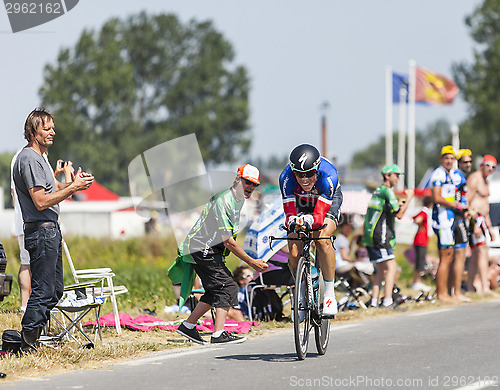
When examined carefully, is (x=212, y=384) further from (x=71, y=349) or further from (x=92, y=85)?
(x=92, y=85)

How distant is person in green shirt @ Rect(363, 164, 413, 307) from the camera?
13625 mm

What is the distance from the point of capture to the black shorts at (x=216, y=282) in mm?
9523

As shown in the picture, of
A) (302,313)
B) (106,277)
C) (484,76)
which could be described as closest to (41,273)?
(106,277)

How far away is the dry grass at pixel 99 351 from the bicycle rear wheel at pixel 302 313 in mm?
1504

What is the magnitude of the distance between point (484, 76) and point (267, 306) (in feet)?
183

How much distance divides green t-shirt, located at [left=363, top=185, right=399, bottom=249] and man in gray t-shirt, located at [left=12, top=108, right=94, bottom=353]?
6.43 metres

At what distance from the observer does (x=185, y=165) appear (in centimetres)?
1130

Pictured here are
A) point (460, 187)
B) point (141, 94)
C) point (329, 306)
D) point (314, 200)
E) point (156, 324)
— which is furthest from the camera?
point (141, 94)

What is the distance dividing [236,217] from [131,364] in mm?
2025

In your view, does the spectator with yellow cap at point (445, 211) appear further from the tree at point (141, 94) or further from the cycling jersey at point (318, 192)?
the tree at point (141, 94)

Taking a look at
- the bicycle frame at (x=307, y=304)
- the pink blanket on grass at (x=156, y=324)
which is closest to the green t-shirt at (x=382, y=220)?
the pink blanket on grass at (x=156, y=324)

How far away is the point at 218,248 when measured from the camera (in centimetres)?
963

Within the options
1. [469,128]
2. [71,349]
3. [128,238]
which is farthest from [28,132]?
[469,128]

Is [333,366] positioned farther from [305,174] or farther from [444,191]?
[444,191]
